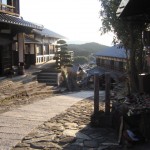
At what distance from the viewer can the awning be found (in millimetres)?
7699

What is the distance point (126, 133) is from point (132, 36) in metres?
5.56

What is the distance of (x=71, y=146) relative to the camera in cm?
773

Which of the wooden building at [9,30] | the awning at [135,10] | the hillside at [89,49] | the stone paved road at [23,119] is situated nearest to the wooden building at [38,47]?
the wooden building at [9,30]

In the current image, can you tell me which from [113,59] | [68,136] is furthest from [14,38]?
[113,59]

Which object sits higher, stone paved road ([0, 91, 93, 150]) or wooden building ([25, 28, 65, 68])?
wooden building ([25, 28, 65, 68])

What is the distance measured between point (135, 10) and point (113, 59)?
28.7 metres

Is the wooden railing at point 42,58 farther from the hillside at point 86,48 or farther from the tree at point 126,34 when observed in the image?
the hillside at point 86,48

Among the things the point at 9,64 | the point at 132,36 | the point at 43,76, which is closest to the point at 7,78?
the point at 9,64

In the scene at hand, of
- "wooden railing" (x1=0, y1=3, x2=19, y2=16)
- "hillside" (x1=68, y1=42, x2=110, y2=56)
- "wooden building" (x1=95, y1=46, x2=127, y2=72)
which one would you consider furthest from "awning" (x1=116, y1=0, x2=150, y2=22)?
"hillside" (x1=68, y1=42, x2=110, y2=56)

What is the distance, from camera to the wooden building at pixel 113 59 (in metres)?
34.2

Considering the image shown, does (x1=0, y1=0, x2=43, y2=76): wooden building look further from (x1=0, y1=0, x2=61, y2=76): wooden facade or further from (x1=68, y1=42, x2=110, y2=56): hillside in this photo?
(x1=68, y1=42, x2=110, y2=56): hillside

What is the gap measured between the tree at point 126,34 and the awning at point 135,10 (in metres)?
2.28

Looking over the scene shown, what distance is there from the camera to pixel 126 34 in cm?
1353

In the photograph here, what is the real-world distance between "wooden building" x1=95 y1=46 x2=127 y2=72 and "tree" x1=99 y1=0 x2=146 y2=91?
17920 mm
